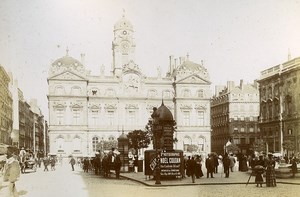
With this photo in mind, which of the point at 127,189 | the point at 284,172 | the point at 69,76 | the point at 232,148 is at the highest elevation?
the point at 69,76

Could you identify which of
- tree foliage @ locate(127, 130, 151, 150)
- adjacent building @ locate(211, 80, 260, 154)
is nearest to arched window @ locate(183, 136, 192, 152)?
adjacent building @ locate(211, 80, 260, 154)

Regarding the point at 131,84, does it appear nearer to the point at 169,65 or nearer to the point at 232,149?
the point at 169,65

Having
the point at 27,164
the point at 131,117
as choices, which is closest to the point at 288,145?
the point at 131,117

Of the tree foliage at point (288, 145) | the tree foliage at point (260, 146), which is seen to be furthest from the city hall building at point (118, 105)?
the tree foliage at point (260, 146)

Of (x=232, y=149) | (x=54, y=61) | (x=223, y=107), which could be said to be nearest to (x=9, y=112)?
(x=54, y=61)

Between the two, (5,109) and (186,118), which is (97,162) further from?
(5,109)

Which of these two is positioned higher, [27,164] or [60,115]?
[60,115]

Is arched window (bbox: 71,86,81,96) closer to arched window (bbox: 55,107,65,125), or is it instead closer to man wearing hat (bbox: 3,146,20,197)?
arched window (bbox: 55,107,65,125)
